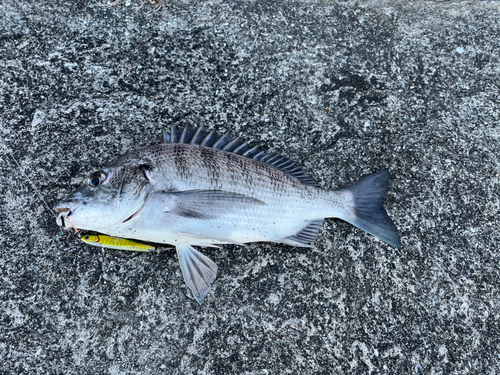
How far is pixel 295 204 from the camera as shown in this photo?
2330 millimetres

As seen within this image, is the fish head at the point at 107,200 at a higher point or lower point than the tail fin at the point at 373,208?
higher

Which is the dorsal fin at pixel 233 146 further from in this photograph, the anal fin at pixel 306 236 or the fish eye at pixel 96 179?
the fish eye at pixel 96 179

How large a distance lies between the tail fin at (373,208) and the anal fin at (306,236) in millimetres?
232

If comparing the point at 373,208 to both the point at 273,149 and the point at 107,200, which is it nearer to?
the point at 273,149

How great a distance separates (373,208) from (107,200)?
5.95 feet

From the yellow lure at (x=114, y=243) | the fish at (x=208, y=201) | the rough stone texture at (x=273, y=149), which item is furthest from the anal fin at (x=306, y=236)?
the yellow lure at (x=114, y=243)

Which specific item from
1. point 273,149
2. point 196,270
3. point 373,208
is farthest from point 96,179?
point 373,208

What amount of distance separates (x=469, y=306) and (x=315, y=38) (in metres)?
2.52

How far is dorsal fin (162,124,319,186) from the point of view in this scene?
239cm

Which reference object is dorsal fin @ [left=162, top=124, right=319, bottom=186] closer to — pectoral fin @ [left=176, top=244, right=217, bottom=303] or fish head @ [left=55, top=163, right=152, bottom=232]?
fish head @ [left=55, top=163, right=152, bottom=232]

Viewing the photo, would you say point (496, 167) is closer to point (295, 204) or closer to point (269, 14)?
point (295, 204)

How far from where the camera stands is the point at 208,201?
2105 mm

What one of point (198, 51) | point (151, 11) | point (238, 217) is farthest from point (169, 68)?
point (238, 217)

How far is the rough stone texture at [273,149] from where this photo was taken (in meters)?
2.21
